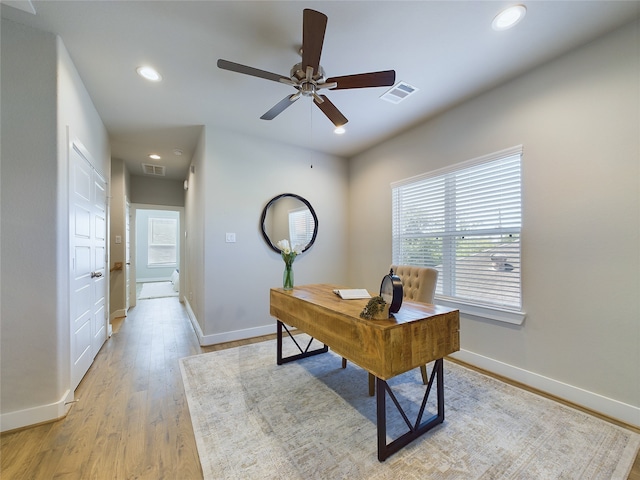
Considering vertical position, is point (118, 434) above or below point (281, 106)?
below

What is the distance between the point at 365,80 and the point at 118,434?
2.79m

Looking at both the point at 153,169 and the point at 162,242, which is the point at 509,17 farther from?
the point at 162,242

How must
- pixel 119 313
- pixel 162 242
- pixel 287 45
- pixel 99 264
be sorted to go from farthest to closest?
pixel 162 242 → pixel 119 313 → pixel 99 264 → pixel 287 45

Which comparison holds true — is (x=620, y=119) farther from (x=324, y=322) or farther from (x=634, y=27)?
(x=324, y=322)

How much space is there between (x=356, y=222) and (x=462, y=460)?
316 centimetres

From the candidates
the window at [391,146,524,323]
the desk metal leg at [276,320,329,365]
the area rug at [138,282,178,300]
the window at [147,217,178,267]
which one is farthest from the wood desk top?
the window at [147,217,178,267]

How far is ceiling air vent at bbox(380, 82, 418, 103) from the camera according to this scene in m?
2.40

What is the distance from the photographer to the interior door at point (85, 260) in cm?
208

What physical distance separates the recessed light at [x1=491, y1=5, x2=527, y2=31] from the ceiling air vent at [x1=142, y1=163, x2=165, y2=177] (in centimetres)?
503

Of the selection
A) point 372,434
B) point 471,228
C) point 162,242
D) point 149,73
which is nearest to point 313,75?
point 149,73

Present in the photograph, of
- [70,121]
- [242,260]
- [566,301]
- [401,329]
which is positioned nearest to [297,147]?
[242,260]

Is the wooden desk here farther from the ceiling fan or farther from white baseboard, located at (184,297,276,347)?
white baseboard, located at (184,297,276,347)

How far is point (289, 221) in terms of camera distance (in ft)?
12.4

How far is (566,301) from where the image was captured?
2.00 m
